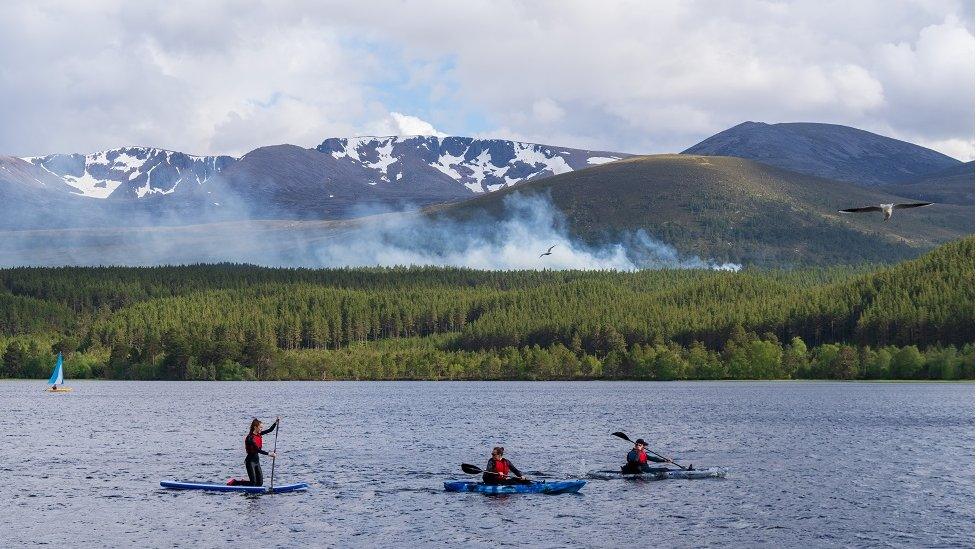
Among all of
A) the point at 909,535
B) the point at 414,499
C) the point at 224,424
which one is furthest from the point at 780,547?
the point at 224,424

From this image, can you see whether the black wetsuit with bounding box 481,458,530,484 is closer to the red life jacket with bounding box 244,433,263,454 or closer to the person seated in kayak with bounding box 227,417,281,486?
the person seated in kayak with bounding box 227,417,281,486

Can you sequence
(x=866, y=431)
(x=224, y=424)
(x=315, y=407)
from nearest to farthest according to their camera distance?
(x=866, y=431)
(x=224, y=424)
(x=315, y=407)

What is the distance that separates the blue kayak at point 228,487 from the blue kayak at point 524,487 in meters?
10.3

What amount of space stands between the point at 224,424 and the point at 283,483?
63.4 meters

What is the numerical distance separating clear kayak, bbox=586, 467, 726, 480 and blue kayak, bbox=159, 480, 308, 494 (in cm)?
2217

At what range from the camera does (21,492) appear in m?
86.8

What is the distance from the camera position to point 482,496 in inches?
Answer: 3376

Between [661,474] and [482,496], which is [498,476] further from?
[661,474]

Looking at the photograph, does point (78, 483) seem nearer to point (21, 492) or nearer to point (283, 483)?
point (21, 492)

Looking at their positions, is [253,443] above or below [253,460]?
above

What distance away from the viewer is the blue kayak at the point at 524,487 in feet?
278

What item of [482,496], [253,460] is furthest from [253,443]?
[482,496]

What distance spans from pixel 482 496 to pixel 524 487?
2.99m

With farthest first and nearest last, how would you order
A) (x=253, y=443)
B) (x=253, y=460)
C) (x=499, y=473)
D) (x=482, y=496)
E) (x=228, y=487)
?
(x=482, y=496)
(x=499, y=473)
(x=228, y=487)
(x=253, y=460)
(x=253, y=443)
